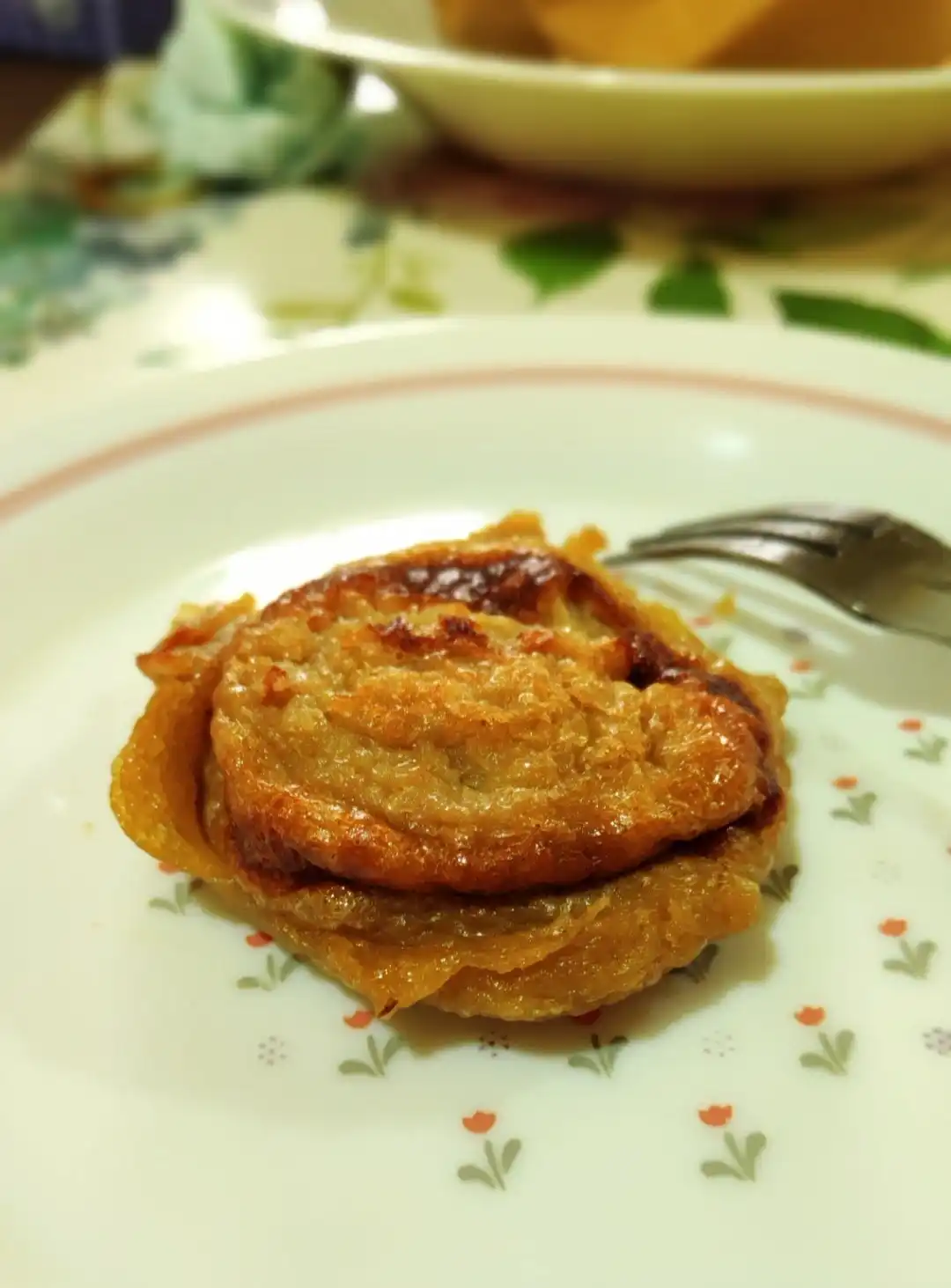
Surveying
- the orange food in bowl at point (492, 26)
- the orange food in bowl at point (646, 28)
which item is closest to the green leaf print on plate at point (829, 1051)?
the orange food in bowl at point (646, 28)

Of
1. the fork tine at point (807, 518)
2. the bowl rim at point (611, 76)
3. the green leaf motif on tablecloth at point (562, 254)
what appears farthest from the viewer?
the green leaf motif on tablecloth at point (562, 254)

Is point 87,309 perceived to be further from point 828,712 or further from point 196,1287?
point 196,1287

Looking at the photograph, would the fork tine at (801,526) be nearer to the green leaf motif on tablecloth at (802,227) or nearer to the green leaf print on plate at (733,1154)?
the green leaf print on plate at (733,1154)

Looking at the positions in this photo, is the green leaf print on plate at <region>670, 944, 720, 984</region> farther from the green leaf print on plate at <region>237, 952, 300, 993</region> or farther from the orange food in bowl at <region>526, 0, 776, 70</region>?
the orange food in bowl at <region>526, 0, 776, 70</region>

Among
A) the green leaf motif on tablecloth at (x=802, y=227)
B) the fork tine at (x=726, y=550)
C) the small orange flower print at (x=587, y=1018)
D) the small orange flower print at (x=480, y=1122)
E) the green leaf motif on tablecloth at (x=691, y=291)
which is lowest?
the green leaf motif on tablecloth at (x=691, y=291)

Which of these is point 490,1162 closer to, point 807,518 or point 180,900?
point 180,900

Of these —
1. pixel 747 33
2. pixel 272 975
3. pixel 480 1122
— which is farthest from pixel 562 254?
pixel 480 1122
